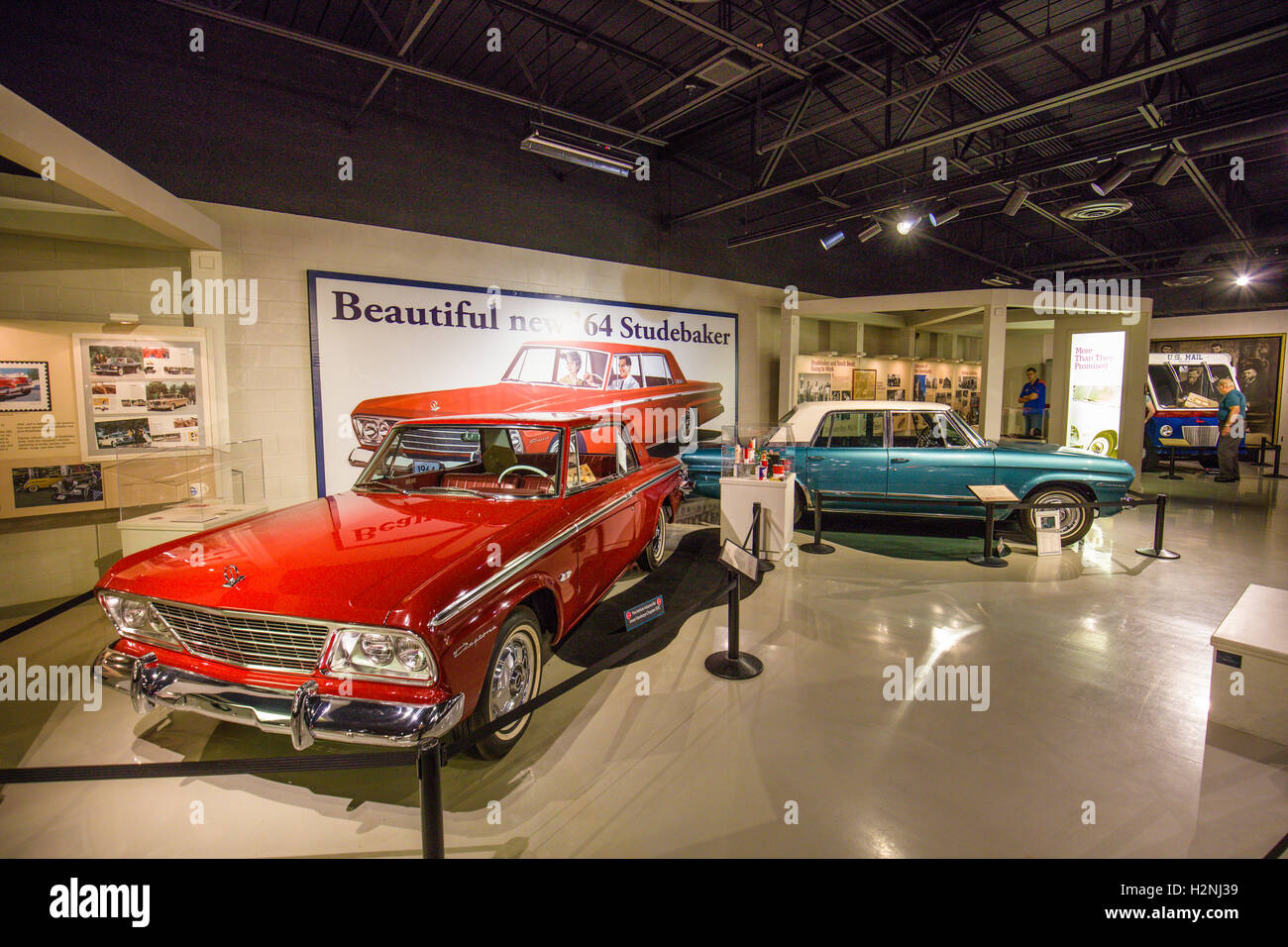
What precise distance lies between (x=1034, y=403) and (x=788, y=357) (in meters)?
5.03

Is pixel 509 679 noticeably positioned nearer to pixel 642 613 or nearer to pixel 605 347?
pixel 642 613

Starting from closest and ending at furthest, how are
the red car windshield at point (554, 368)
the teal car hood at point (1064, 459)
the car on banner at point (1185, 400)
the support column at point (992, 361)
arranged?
the teal car hood at point (1064, 459), the red car windshield at point (554, 368), the support column at point (992, 361), the car on banner at point (1185, 400)

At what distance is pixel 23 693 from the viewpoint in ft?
10.6

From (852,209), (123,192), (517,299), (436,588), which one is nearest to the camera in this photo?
(436,588)

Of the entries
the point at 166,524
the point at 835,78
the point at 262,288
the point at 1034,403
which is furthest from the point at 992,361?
the point at 166,524

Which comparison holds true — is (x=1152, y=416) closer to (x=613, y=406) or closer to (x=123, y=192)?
(x=613, y=406)

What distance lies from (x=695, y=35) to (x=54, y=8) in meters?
5.33

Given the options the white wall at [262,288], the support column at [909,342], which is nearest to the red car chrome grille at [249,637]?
the white wall at [262,288]

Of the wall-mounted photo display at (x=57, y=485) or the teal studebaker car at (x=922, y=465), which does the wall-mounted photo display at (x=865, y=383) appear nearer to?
the teal studebaker car at (x=922, y=465)

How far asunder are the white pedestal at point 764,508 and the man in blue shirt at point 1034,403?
8024 millimetres

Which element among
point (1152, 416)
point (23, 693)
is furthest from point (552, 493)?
point (1152, 416)

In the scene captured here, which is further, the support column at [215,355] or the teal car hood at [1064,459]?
the teal car hood at [1064,459]

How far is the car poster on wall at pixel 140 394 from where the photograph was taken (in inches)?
178

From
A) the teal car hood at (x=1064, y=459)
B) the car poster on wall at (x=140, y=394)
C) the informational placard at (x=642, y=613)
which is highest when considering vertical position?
the car poster on wall at (x=140, y=394)
